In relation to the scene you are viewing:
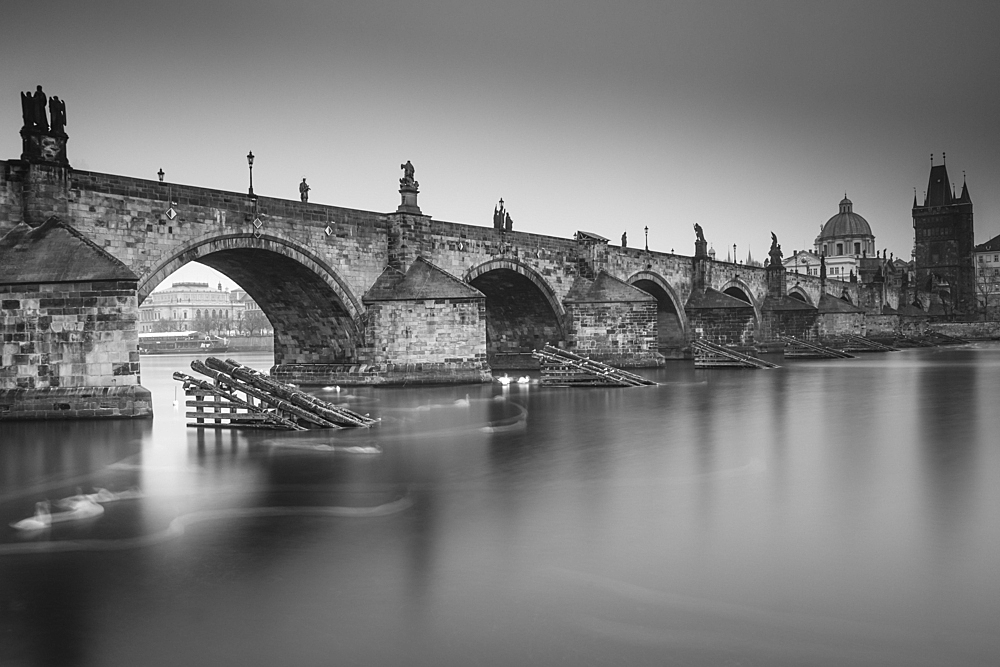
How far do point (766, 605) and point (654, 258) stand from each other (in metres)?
34.6

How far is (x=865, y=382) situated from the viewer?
24.9m

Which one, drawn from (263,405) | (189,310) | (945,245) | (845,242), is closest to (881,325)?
(945,245)

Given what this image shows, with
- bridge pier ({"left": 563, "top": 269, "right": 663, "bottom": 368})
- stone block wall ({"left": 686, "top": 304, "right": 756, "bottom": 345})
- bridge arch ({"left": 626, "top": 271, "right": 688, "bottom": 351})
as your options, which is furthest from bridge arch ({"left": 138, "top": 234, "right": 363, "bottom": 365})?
stone block wall ({"left": 686, "top": 304, "right": 756, "bottom": 345})

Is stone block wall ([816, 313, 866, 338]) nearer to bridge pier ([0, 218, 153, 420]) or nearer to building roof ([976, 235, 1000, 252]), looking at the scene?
bridge pier ([0, 218, 153, 420])

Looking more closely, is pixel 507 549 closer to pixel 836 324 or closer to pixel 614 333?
pixel 614 333

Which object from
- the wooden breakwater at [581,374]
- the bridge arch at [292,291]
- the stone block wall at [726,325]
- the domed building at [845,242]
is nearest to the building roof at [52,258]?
the bridge arch at [292,291]

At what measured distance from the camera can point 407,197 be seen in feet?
82.5

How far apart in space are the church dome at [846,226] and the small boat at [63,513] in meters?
110

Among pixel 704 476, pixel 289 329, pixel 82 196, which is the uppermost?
pixel 82 196

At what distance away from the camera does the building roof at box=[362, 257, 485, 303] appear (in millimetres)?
23797

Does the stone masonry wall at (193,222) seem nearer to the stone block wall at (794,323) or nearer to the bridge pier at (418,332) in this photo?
the bridge pier at (418,332)

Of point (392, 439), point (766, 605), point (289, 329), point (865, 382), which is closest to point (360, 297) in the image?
point (289, 329)

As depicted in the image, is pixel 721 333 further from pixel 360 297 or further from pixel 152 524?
pixel 152 524

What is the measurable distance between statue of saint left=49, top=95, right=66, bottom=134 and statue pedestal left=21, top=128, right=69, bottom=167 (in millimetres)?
109
